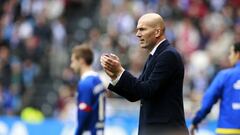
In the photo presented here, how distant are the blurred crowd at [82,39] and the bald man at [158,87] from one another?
966 cm

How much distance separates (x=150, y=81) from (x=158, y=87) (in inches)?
3.9

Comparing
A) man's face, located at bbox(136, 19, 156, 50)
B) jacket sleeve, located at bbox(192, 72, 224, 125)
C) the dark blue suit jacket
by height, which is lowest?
the dark blue suit jacket

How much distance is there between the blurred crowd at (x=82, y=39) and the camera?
18.6m

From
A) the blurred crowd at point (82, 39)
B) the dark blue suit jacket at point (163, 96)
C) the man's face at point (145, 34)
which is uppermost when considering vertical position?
the blurred crowd at point (82, 39)

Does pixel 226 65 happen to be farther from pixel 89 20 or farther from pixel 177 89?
pixel 177 89

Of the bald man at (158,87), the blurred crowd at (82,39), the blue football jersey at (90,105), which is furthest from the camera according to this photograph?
the blurred crowd at (82,39)

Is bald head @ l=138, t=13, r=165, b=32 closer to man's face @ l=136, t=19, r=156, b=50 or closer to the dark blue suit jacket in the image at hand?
man's face @ l=136, t=19, r=156, b=50

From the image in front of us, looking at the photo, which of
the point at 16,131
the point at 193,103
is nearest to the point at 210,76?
the point at 193,103

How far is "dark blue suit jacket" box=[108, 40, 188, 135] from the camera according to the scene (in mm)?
7102

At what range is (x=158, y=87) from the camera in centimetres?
709

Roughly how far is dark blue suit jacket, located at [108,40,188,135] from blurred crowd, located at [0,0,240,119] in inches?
380

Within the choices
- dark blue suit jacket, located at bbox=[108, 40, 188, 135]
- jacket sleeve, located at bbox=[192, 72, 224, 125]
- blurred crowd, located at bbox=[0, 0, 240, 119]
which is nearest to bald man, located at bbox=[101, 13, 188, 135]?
dark blue suit jacket, located at bbox=[108, 40, 188, 135]

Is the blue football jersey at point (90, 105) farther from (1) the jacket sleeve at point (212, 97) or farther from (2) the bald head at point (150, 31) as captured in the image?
(2) the bald head at point (150, 31)

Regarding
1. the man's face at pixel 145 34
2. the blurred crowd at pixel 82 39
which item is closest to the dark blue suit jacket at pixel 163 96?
the man's face at pixel 145 34
